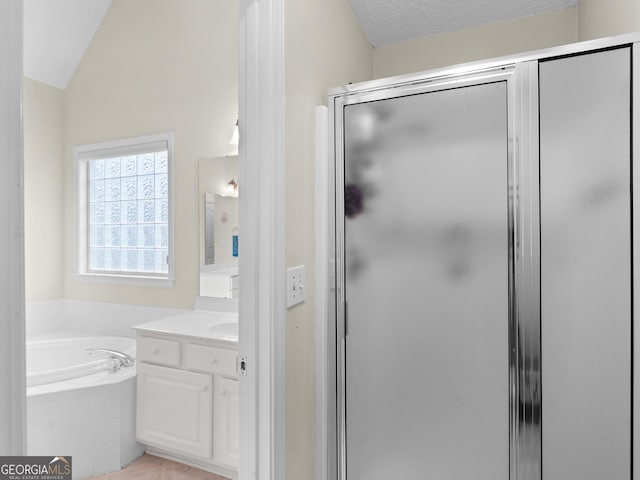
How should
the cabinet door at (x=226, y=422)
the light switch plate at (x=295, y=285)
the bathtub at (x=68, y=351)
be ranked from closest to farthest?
the light switch plate at (x=295, y=285)
the cabinet door at (x=226, y=422)
the bathtub at (x=68, y=351)

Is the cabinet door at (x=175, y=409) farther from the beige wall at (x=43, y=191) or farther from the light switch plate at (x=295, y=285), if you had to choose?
the beige wall at (x=43, y=191)

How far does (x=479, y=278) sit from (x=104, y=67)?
10.7ft

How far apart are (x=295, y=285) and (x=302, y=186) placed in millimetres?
350

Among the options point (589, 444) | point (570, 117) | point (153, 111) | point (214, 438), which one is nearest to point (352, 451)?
point (589, 444)

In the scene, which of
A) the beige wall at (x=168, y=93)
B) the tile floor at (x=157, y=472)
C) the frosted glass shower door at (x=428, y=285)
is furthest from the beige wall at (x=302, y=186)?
the beige wall at (x=168, y=93)

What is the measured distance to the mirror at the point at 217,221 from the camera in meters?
2.61

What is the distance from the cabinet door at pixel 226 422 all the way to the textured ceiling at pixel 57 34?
2.89m

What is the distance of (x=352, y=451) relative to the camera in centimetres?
145

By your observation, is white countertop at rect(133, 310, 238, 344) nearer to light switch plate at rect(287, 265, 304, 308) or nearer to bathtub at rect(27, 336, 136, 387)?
bathtub at rect(27, 336, 136, 387)

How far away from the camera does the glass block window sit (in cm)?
295

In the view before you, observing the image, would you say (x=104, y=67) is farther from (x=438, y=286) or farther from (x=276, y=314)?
(x=438, y=286)

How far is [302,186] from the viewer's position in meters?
1.35

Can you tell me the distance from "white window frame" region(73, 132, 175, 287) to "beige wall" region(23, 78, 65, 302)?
6.1 inches

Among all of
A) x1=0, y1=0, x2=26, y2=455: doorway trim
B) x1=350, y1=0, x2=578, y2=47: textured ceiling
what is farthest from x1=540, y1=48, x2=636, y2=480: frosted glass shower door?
x1=0, y1=0, x2=26, y2=455: doorway trim
